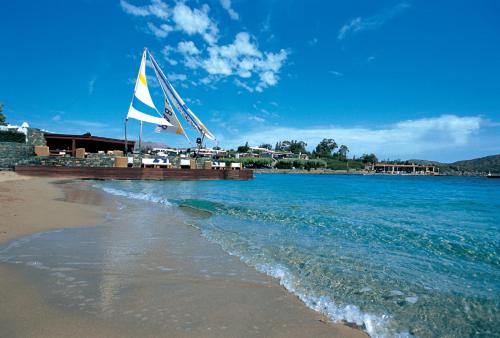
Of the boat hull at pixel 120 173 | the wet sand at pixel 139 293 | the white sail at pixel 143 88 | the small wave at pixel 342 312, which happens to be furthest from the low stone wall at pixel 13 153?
the small wave at pixel 342 312

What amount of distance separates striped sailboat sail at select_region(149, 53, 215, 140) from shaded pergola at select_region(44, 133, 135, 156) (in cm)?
1171

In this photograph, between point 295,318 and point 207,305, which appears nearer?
point 295,318

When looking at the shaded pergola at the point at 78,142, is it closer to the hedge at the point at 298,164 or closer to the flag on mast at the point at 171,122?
the flag on mast at the point at 171,122

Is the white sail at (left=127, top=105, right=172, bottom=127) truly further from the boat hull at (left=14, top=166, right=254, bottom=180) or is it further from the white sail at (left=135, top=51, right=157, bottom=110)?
the boat hull at (left=14, top=166, right=254, bottom=180)

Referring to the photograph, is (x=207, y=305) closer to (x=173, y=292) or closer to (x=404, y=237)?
(x=173, y=292)

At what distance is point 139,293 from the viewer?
3.88 metres

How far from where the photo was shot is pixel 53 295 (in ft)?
11.9

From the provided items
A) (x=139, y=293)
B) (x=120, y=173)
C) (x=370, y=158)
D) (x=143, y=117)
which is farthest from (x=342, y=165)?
(x=139, y=293)

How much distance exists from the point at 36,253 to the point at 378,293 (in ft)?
18.6

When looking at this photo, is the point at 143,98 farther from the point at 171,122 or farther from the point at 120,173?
the point at 120,173

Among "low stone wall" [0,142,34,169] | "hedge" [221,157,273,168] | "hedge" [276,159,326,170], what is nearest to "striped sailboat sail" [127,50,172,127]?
"low stone wall" [0,142,34,169]

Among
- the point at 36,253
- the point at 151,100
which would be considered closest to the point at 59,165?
the point at 151,100

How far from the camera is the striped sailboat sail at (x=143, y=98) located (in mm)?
49875

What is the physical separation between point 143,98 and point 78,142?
41.0 feet
